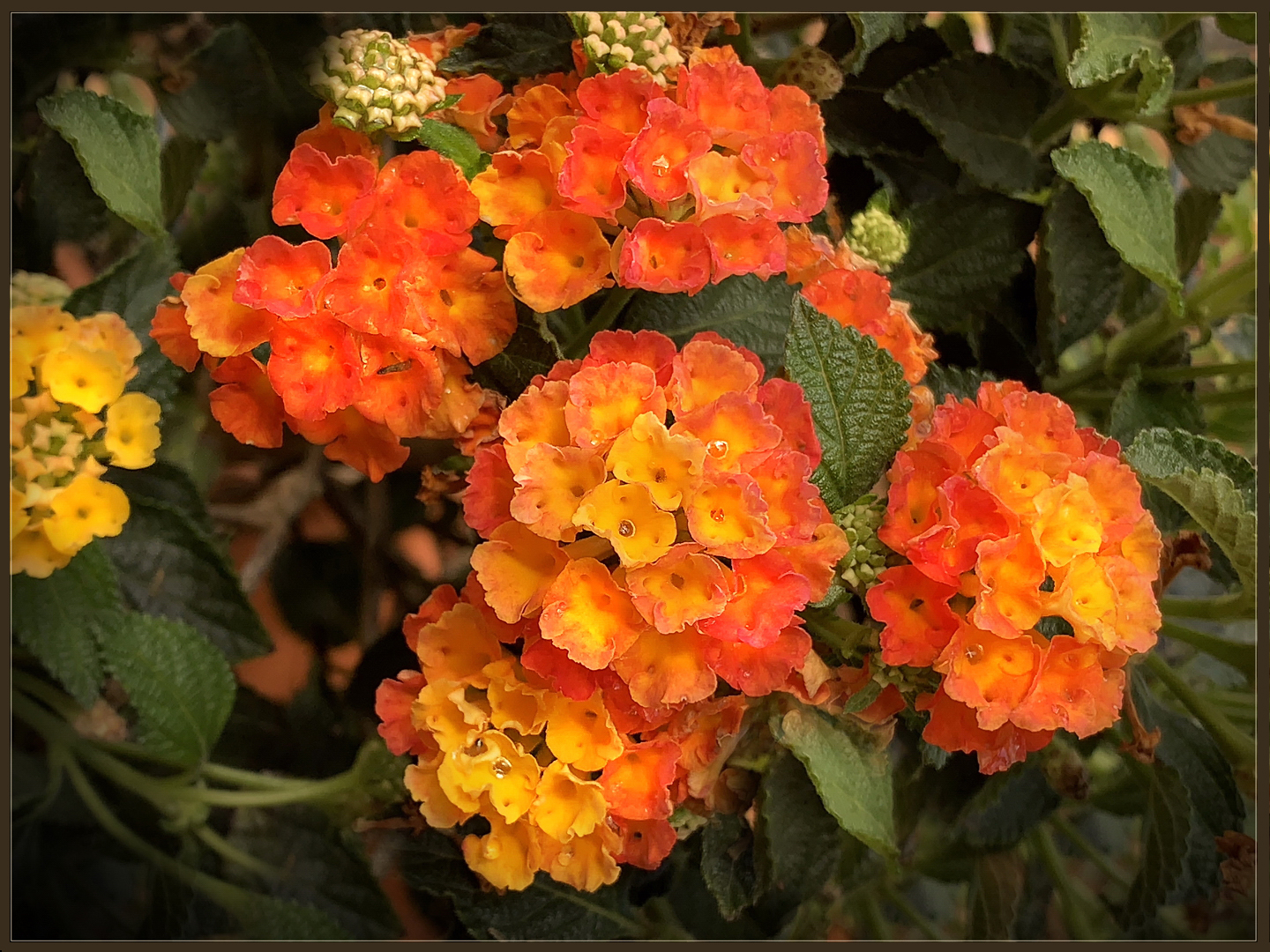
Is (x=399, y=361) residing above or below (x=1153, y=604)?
above

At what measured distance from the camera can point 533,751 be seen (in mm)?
432

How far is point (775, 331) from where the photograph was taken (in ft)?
1.61

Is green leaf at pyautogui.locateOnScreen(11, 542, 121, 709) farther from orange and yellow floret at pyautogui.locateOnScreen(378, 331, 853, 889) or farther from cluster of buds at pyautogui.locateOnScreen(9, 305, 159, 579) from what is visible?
orange and yellow floret at pyautogui.locateOnScreen(378, 331, 853, 889)

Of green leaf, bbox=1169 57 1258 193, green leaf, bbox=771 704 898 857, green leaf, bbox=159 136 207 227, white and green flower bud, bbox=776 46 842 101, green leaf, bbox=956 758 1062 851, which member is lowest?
green leaf, bbox=956 758 1062 851

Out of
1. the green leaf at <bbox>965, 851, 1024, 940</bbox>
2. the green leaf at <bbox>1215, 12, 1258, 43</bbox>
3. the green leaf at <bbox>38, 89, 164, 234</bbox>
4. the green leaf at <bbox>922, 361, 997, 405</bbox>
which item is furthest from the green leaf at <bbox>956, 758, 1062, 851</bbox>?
the green leaf at <bbox>38, 89, 164, 234</bbox>

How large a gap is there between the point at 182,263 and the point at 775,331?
15.2 inches

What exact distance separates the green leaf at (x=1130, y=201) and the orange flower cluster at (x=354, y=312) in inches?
12.3

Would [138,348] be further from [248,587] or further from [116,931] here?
[116,931]

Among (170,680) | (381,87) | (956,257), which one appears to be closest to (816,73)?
(956,257)

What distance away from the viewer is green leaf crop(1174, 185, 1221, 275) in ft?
2.21

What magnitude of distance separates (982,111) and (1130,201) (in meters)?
0.11

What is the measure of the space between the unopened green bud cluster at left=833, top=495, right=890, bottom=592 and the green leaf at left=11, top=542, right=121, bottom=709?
1.27ft

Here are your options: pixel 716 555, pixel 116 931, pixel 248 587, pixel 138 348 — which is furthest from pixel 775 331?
pixel 116 931

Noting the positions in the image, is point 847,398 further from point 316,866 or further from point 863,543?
→ point 316,866
